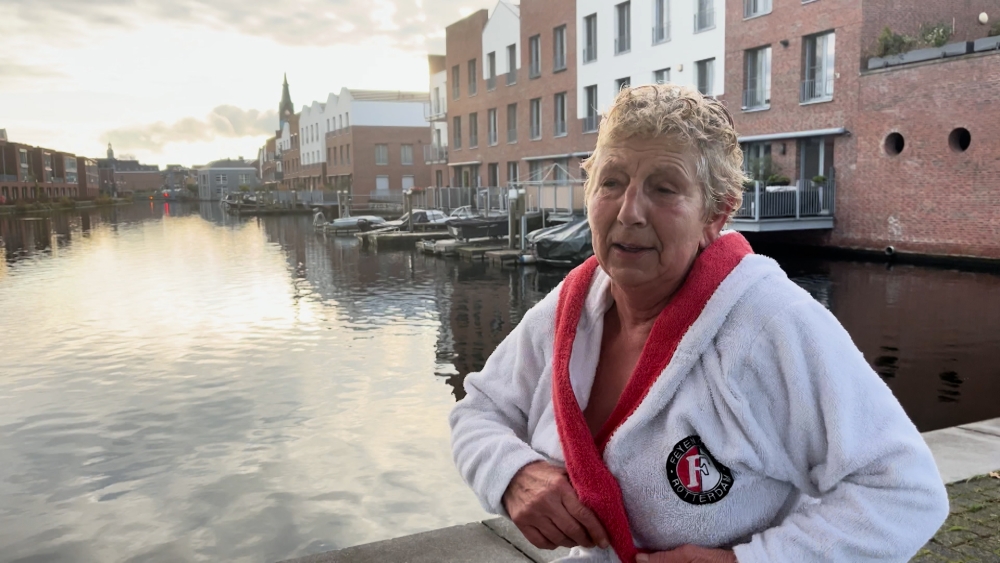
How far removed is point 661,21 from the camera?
2791cm

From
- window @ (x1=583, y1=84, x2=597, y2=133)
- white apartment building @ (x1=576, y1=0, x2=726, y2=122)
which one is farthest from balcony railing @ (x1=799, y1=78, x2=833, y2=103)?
window @ (x1=583, y1=84, x2=597, y2=133)

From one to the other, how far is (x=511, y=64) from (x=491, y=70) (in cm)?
235

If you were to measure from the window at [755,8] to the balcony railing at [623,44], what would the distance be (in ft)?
19.0

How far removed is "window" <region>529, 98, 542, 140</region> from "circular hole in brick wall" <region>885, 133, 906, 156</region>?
17.5 metres

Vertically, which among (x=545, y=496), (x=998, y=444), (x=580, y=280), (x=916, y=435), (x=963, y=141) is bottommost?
(x=998, y=444)

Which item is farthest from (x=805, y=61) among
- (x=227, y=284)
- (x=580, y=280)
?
(x=580, y=280)

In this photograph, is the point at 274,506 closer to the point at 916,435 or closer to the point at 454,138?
the point at 916,435

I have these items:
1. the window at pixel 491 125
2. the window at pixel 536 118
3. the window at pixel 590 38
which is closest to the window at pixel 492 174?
the window at pixel 491 125

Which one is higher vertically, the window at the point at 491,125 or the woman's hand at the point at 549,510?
the window at the point at 491,125

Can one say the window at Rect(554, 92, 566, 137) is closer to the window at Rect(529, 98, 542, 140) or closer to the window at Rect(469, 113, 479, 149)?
the window at Rect(529, 98, 542, 140)

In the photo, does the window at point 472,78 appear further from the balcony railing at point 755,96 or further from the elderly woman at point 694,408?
the elderly woman at point 694,408

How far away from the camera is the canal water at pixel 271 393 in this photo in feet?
18.4

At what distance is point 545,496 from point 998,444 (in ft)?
14.1

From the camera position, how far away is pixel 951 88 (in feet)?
61.9
